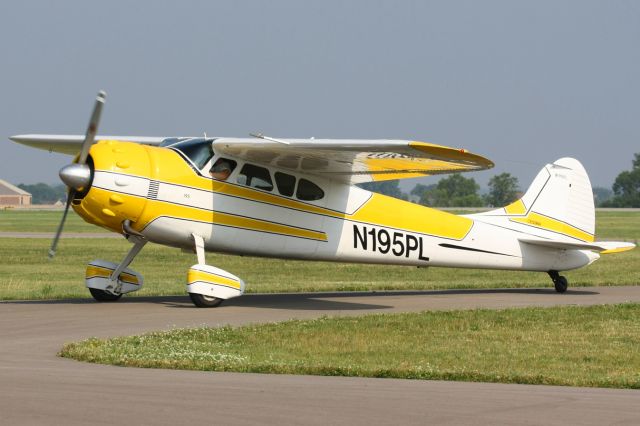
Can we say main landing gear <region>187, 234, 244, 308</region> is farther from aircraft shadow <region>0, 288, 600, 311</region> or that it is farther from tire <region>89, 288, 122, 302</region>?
tire <region>89, 288, 122, 302</region>

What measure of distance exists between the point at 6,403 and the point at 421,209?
42.8ft

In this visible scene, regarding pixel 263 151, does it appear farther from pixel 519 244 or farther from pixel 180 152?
pixel 519 244

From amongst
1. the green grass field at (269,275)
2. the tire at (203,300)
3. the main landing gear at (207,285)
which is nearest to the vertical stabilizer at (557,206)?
the green grass field at (269,275)

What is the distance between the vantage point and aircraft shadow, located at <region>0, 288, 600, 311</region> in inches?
698

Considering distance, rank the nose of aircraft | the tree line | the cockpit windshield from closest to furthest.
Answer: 1. the nose of aircraft
2. the cockpit windshield
3. the tree line

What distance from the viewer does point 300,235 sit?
18422 millimetres

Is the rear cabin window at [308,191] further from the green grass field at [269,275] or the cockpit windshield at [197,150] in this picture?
the green grass field at [269,275]

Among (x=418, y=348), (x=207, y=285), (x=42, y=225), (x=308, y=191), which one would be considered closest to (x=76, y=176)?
(x=207, y=285)

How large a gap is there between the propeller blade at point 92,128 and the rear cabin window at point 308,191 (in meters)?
4.05

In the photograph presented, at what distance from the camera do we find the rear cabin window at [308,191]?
18.5 meters

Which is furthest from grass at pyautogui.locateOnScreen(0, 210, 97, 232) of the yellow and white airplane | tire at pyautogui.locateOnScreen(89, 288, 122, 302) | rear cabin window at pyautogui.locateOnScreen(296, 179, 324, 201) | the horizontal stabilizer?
rear cabin window at pyautogui.locateOnScreen(296, 179, 324, 201)

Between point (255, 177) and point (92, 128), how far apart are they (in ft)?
10.4

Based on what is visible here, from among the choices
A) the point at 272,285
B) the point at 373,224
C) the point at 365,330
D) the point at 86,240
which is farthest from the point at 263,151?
the point at 86,240

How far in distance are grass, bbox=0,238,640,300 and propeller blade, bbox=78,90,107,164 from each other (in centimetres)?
435
